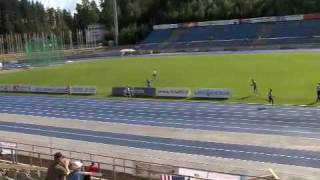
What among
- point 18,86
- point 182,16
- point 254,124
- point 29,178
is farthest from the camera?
point 182,16

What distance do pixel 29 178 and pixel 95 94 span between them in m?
32.3

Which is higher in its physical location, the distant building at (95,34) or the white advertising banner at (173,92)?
the distant building at (95,34)

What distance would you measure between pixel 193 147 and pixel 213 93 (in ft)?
48.4

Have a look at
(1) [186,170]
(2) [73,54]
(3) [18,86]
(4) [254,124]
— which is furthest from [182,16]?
(1) [186,170]

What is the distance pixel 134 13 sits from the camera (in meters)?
123

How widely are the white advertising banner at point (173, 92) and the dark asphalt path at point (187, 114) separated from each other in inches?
92.3

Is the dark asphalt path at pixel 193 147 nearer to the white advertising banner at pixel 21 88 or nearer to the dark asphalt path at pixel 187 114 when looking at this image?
the dark asphalt path at pixel 187 114

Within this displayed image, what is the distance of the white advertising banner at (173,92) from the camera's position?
39562mm

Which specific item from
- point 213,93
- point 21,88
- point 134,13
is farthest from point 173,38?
point 213,93

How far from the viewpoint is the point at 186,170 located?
13867mm

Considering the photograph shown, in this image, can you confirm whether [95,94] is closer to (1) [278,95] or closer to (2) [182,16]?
(1) [278,95]

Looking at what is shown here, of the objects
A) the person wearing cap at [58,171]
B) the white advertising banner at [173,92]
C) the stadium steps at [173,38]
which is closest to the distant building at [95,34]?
the stadium steps at [173,38]

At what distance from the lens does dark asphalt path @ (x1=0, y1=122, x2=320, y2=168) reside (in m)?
20.4

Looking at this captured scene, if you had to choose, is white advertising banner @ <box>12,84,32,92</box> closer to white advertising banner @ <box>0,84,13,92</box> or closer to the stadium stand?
white advertising banner @ <box>0,84,13,92</box>
